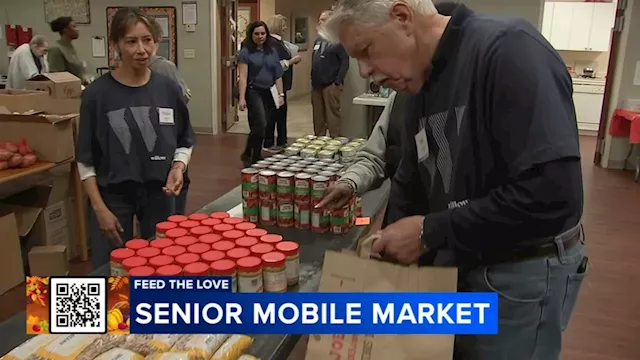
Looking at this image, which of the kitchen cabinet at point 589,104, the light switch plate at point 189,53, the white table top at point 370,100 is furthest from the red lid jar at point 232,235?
the kitchen cabinet at point 589,104

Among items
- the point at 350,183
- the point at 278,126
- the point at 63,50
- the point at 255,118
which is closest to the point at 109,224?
the point at 350,183

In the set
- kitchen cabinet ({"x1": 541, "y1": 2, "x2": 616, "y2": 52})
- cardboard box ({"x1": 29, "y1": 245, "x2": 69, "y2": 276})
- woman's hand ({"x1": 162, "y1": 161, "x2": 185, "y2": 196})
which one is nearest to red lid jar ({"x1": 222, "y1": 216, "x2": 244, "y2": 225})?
woman's hand ({"x1": 162, "y1": 161, "x2": 185, "y2": 196})

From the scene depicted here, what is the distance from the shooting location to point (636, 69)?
21.8 feet

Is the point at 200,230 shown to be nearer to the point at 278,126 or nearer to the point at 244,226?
the point at 244,226

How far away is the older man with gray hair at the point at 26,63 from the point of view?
616 centimetres

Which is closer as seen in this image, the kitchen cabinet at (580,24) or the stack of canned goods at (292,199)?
the stack of canned goods at (292,199)

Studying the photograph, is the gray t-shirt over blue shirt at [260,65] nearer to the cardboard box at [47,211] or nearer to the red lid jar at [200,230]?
the cardboard box at [47,211]

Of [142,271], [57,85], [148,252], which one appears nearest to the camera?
[142,271]

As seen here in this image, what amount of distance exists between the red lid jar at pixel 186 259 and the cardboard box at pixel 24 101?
2583mm

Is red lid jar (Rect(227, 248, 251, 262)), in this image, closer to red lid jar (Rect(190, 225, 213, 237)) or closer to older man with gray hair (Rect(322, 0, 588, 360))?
red lid jar (Rect(190, 225, 213, 237))

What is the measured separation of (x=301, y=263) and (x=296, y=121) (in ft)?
26.6

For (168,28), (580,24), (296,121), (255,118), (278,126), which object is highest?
(580,24)

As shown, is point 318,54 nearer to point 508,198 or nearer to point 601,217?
point 601,217

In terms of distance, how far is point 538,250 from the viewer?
115 cm
